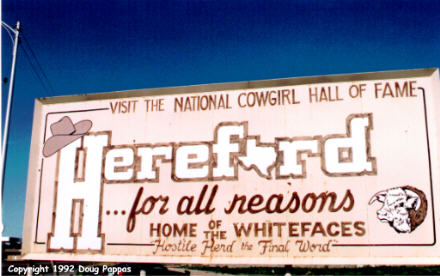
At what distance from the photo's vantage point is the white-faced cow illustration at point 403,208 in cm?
630

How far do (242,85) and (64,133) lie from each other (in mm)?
3518

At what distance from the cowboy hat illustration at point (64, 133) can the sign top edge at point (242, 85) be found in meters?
0.45

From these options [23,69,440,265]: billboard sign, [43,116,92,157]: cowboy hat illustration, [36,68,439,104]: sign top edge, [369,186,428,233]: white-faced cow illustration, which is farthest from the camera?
[43,116,92,157]: cowboy hat illustration

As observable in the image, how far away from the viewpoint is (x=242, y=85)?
286 inches

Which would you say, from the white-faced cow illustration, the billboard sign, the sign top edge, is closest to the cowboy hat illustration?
the billboard sign

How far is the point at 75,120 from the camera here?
7.90 m

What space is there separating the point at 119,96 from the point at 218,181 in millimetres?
2507

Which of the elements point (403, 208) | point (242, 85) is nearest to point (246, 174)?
point (242, 85)

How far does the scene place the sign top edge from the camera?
22.2 feet

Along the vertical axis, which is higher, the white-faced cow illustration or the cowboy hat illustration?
the cowboy hat illustration

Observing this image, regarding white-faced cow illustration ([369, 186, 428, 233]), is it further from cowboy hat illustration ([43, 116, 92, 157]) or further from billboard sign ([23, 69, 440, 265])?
cowboy hat illustration ([43, 116, 92, 157])

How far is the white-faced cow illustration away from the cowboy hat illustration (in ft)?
17.6

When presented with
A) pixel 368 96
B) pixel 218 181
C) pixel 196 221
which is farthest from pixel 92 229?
pixel 368 96

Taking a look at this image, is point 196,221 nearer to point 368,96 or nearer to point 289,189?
point 289,189
